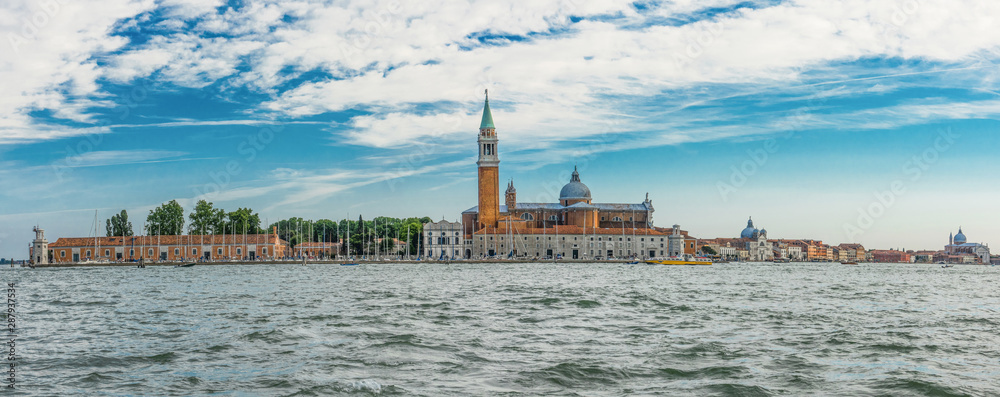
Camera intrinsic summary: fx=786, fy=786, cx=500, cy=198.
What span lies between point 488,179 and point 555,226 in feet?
37.3

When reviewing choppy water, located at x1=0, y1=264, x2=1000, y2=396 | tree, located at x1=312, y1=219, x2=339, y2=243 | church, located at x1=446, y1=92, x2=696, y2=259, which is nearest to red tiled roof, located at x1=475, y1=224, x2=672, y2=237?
church, located at x1=446, y1=92, x2=696, y2=259

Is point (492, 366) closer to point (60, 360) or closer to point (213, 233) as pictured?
point (60, 360)

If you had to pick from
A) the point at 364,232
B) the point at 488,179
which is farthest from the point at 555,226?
the point at 364,232

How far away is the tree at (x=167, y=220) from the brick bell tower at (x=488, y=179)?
37667mm

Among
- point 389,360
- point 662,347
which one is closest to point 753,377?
point 662,347

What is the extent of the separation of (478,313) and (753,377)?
10609 mm

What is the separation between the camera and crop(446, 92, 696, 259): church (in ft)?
342

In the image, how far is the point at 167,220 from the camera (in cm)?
9575

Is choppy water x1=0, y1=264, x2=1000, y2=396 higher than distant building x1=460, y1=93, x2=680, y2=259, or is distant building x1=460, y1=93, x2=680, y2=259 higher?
distant building x1=460, y1=93, x2=680, y2=259

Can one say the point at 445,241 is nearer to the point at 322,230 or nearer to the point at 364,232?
the point at 364,232

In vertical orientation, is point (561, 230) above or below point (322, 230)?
below

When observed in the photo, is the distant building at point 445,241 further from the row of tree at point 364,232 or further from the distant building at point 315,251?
the distant building at point 315,251

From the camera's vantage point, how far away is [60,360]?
490 inches

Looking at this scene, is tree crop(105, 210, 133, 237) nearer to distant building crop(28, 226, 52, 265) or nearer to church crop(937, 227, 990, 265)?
distant building crop(28, 226, 52, 265)
